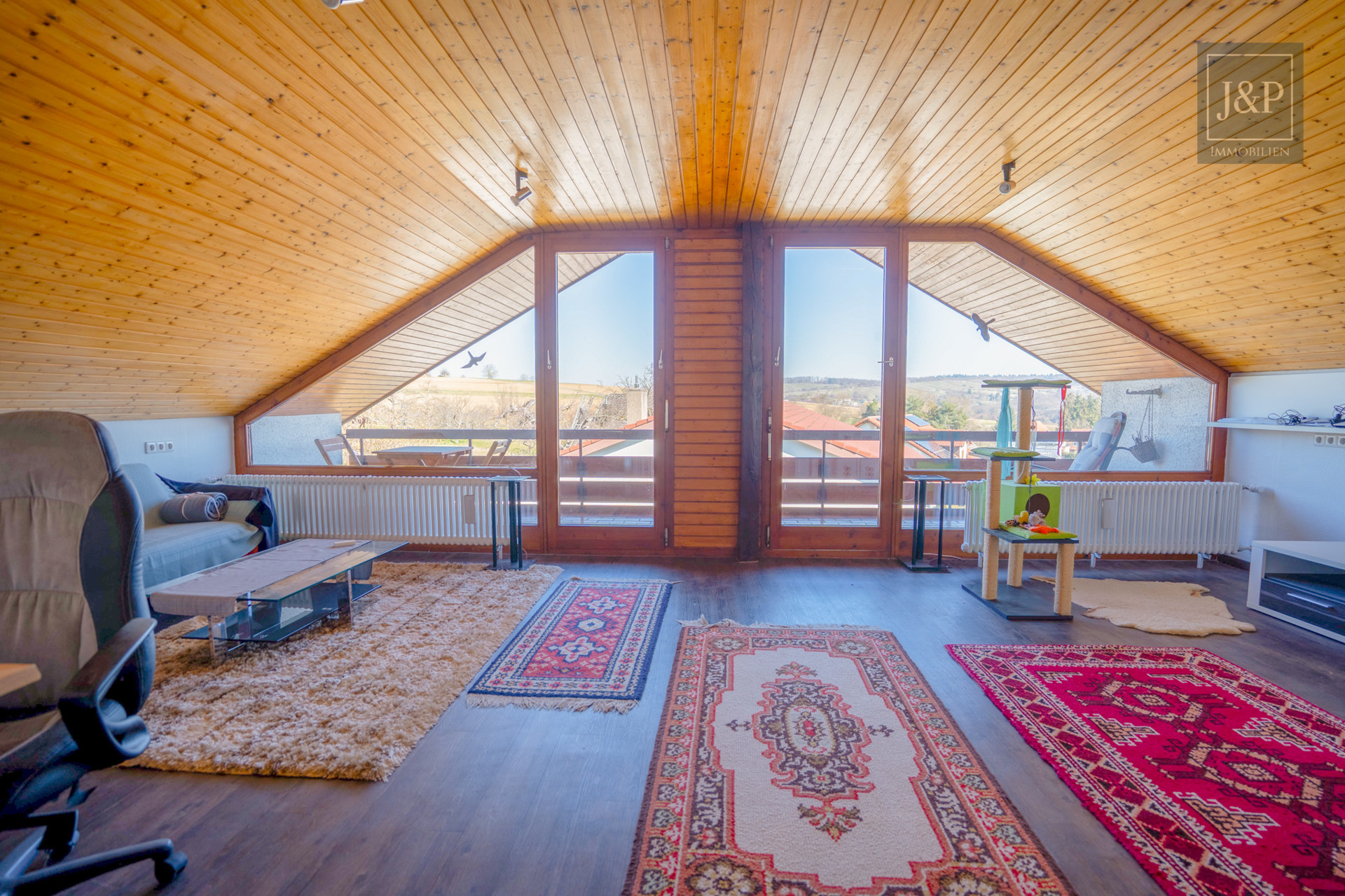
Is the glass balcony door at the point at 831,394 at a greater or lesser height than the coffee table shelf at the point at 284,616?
greater

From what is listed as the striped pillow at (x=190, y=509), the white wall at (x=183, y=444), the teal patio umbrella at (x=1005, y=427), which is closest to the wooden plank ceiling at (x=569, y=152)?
the white wall at (x=183, y=444)

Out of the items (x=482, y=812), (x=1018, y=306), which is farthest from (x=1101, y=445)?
(x=482, y=812)

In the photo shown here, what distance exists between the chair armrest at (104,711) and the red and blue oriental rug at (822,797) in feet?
4.33

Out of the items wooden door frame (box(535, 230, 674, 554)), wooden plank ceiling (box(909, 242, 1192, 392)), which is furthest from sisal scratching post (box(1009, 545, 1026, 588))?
wooden door frame (box(535, 230, 674, 554))

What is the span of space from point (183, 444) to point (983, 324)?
21.8 ft

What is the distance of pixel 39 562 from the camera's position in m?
1.63

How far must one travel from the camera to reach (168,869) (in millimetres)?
1613

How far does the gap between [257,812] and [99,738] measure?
762 mm

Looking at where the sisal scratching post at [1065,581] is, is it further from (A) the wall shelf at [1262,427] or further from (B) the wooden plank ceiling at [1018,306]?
(B) the wooden plank ceiling at [1018,306]

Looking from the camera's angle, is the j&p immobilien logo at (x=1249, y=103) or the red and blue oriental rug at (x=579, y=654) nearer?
the j&p immobilien logo at (x=1249, y=103)

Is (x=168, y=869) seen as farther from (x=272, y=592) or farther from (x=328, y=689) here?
(x=272, y=592)

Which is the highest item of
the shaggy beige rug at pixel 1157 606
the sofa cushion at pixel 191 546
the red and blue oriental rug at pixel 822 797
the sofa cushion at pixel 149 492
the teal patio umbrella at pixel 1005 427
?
the teal patio umbrella at pixel 1005 427

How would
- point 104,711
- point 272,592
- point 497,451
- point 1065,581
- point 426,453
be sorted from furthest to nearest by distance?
1. point 426,453
2. point 497,451
3. point 1065,581
4. point 272,592
5. point 104,711

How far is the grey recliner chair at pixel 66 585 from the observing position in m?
1.55
